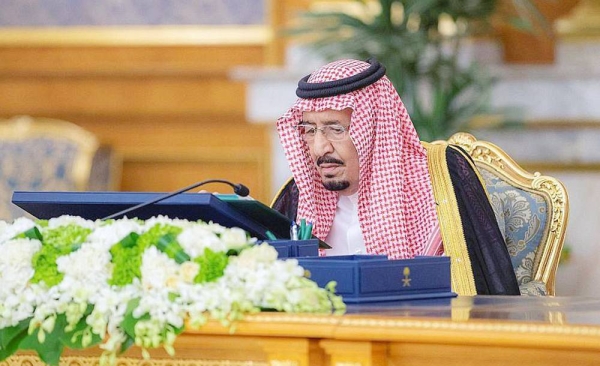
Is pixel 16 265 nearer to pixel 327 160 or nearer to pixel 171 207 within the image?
pixel 171 207

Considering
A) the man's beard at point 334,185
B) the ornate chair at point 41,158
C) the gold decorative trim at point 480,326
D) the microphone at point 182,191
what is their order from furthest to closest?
the ornate chair at point 41,158 → the man's beard at point 334,185 → the microphone at point 182,191 → the gold decorative trim at point 480,326

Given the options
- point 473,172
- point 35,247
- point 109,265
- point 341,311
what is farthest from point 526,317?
point 473,172

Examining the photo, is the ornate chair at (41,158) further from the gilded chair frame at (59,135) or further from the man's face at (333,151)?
the man's face at (333,151)

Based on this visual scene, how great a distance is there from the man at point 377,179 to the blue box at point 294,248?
2.71ft

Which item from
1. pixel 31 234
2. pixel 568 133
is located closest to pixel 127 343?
pixel 31 234

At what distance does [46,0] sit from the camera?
7398 mm

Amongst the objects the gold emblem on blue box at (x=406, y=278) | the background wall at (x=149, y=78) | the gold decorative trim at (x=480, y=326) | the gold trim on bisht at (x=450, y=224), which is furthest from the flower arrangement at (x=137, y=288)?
the background wall at (x=149, y=78)

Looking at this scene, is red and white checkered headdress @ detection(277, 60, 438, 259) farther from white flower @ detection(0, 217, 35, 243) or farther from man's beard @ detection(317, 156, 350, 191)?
white flower @ detection(0, 217, 35, 243)

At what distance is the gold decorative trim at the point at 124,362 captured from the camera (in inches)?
90.4

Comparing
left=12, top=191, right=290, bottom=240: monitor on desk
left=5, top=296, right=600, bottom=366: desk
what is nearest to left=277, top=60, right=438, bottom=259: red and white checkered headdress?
left=12, top=191, right=290, bottom=240: monitor on desk

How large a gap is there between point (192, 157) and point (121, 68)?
0.64 m

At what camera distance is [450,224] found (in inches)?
138

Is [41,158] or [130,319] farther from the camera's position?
[41,158]

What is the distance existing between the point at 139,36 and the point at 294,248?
478cm
